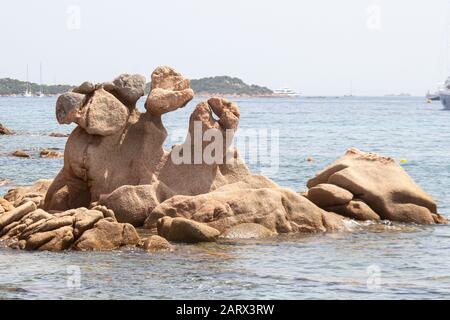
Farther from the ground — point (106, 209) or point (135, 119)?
point (135, 119)

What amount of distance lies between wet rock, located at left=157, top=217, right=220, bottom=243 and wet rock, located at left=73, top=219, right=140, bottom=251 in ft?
3.30

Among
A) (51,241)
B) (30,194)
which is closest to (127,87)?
(30,194)

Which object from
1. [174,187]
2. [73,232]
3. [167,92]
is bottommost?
[73,232]

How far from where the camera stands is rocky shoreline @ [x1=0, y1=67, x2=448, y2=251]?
2386 centimetres

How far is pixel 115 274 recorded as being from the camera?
19.4 meters

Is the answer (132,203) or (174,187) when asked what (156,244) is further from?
(174,187)

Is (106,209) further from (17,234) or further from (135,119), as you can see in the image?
(135,119)

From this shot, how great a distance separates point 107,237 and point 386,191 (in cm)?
894

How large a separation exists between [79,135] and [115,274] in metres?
7.52

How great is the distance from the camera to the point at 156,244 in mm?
21812

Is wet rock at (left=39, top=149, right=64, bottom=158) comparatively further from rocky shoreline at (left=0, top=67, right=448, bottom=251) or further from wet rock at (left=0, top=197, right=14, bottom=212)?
wet rock at (left=0, top=197, right=14, bottom=212)

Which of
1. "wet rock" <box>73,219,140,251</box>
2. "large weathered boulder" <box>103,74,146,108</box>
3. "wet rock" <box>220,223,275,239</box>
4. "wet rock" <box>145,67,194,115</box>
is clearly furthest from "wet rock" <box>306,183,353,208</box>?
"wet rock" <box>73,219,140,251</box>
